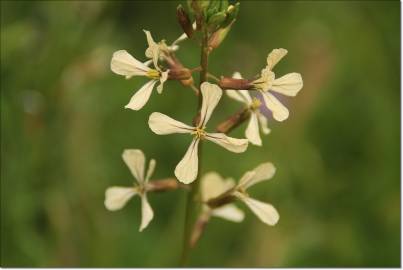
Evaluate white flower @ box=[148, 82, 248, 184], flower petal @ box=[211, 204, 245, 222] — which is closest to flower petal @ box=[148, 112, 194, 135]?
white flower @ box=[148, 82, 248, 184]

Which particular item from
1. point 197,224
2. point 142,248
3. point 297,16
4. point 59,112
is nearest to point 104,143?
point 59,112

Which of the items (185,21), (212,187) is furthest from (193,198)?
(185,21)

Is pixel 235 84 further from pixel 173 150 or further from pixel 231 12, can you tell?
pixel 173 150

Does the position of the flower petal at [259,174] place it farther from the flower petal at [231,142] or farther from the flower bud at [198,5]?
the flower bud at [198,5]

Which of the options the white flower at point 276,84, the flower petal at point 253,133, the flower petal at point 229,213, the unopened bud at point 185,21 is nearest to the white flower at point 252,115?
the flower petal at point 253,133

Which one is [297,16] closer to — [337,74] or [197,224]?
[337,74]
